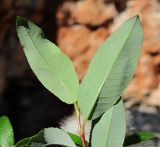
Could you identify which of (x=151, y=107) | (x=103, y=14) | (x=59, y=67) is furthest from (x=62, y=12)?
(x=59, y=67)

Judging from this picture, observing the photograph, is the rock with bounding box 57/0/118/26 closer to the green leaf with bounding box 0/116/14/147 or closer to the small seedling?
the green leaf with bounding box 0/116/14/147

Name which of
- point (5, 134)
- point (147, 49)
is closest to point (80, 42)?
point (147, 49)

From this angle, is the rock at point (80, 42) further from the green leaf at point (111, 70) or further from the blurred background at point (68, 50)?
the green leaf at point (111, 70)

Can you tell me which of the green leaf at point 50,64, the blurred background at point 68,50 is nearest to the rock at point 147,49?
the blurred background at point 68,50

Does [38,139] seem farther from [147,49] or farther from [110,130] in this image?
[147,49]

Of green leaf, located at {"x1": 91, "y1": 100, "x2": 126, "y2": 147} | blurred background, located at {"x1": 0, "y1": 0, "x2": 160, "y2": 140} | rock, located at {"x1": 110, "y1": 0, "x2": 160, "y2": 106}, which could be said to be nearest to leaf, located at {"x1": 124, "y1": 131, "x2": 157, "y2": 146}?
green leaf, located at {"x1": 91, "y1": 100, "x2": 126, "y2": 147}

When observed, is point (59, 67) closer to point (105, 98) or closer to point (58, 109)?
point (105, 98)
